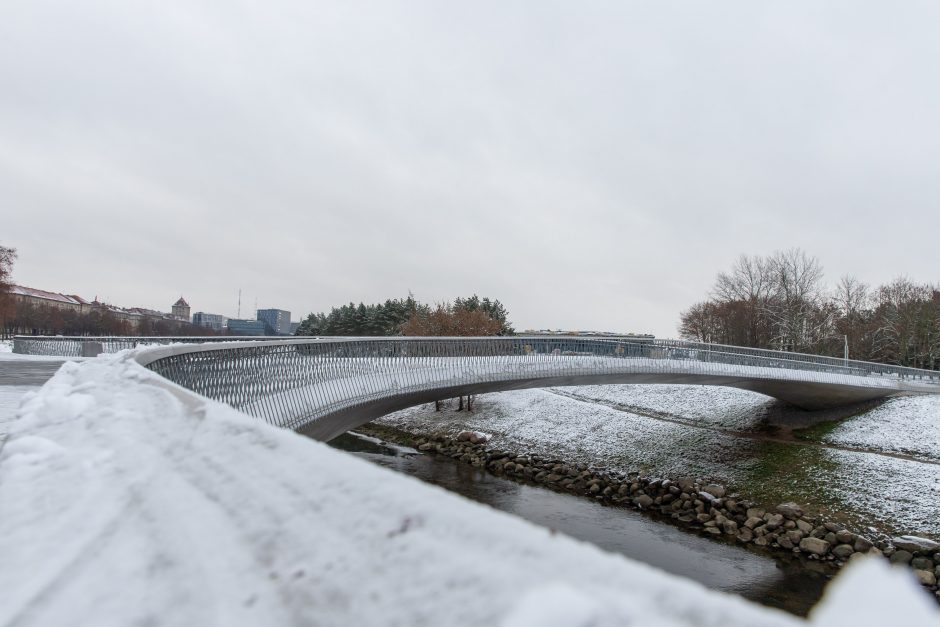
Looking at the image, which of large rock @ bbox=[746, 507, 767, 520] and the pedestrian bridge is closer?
the pedestrian bridge

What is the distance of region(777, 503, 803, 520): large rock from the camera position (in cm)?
1567

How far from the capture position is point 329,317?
8269 cm

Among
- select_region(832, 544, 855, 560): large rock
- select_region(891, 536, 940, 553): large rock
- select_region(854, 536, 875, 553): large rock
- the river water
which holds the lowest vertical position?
the river water

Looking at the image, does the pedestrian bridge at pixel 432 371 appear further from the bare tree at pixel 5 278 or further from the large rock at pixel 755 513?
the bare tree at pixel 5 278

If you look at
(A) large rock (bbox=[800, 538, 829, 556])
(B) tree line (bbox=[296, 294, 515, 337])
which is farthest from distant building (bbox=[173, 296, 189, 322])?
(A) large rock (bbox=[800, 538, 829, 556])

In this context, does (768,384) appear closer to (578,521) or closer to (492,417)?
(578,521)

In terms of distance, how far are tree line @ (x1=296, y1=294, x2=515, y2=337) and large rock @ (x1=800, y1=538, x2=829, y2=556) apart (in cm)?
2625

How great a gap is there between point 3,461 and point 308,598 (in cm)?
180

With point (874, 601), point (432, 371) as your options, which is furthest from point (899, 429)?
point (874, 601)

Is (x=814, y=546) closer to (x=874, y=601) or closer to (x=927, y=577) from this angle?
(x=927, y=577)

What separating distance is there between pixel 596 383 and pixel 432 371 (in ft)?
25.1

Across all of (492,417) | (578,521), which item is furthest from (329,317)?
(578,521)

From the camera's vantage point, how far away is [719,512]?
1634 centimetres

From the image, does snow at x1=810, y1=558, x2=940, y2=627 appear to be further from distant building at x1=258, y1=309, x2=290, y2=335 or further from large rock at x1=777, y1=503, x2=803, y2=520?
distant building at x1=258, y1=309, x2=290, y2=335
